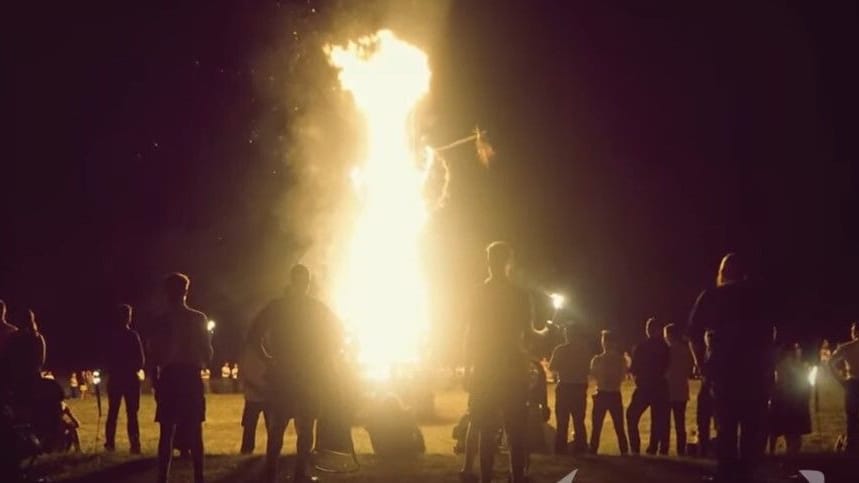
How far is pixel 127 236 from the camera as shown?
1371 inches

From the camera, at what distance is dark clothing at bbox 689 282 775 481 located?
32.3 feet

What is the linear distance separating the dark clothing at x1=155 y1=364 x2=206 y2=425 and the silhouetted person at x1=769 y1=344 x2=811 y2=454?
29.9ft

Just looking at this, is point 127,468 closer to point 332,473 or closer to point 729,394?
point 332,473

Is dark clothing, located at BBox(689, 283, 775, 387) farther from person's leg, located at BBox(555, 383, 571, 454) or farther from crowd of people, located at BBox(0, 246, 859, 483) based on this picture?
person's leg, located at BBox(555, 383, 571, 454)

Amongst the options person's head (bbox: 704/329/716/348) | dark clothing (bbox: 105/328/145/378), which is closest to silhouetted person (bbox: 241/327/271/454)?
dark clothing (bbox: 105/328/145/378)

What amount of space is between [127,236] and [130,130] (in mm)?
3688

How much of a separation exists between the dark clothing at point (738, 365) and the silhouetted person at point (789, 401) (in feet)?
18.6

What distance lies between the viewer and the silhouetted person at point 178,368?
32.3 feet

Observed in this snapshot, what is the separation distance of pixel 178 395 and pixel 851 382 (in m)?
10.6

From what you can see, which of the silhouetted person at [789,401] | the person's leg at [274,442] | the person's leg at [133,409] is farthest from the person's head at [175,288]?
the silhouetted person at [789,401]

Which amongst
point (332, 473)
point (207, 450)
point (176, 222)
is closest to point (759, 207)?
point (176, 222)

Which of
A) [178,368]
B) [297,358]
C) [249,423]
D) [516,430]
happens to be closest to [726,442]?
[516,430]

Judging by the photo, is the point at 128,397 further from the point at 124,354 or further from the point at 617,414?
the point at 617,414

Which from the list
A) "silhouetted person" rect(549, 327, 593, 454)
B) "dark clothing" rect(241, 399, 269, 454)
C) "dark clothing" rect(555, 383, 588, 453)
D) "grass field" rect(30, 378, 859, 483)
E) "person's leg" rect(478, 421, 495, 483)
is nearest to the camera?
"person's leg" rect(478, 421, 495, 483)
